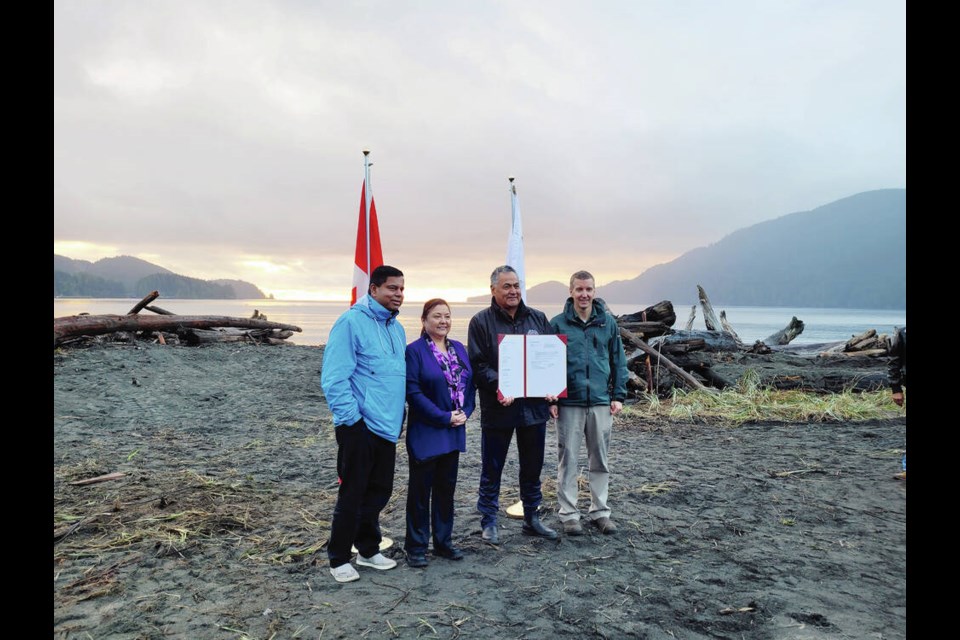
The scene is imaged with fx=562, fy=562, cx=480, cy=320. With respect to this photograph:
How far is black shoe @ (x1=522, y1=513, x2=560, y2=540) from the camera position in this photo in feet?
14.9

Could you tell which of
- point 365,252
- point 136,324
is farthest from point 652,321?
point 136,324

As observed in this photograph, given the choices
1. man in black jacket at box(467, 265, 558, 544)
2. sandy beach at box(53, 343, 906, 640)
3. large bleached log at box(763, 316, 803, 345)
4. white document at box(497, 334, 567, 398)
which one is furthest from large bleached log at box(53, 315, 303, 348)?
large bleached log at box(763, 316, 803, 345)

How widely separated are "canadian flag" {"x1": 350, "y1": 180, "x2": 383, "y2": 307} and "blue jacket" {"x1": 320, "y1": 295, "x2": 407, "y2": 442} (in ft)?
11.2

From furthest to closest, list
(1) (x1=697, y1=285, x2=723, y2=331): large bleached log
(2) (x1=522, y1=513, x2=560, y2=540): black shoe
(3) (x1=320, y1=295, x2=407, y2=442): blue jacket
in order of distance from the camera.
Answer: (1) (x1=697, y1=285, x2=723, y2=331): large bleached log
(2) (x1=522, y1=513, x2=560, y2=540): black shoe
(3) (x1=320, y1=295, x2=407, y2=442): blue jacket

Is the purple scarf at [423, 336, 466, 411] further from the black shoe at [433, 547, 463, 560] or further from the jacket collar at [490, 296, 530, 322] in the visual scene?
the black shoe at [433, 547, 463, 560]

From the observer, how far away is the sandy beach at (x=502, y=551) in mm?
3301

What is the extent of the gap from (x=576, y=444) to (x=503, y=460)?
2.07 ft

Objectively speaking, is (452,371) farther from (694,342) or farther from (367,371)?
(694,342)

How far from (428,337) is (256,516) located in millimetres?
2557

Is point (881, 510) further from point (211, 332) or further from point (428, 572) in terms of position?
point (211, 332)

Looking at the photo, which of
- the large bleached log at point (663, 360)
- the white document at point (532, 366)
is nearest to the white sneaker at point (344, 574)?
the white document at point (532, 366)

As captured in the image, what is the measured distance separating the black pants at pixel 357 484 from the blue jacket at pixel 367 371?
8cm

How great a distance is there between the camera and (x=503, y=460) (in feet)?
14.7

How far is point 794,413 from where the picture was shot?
1015 cm
